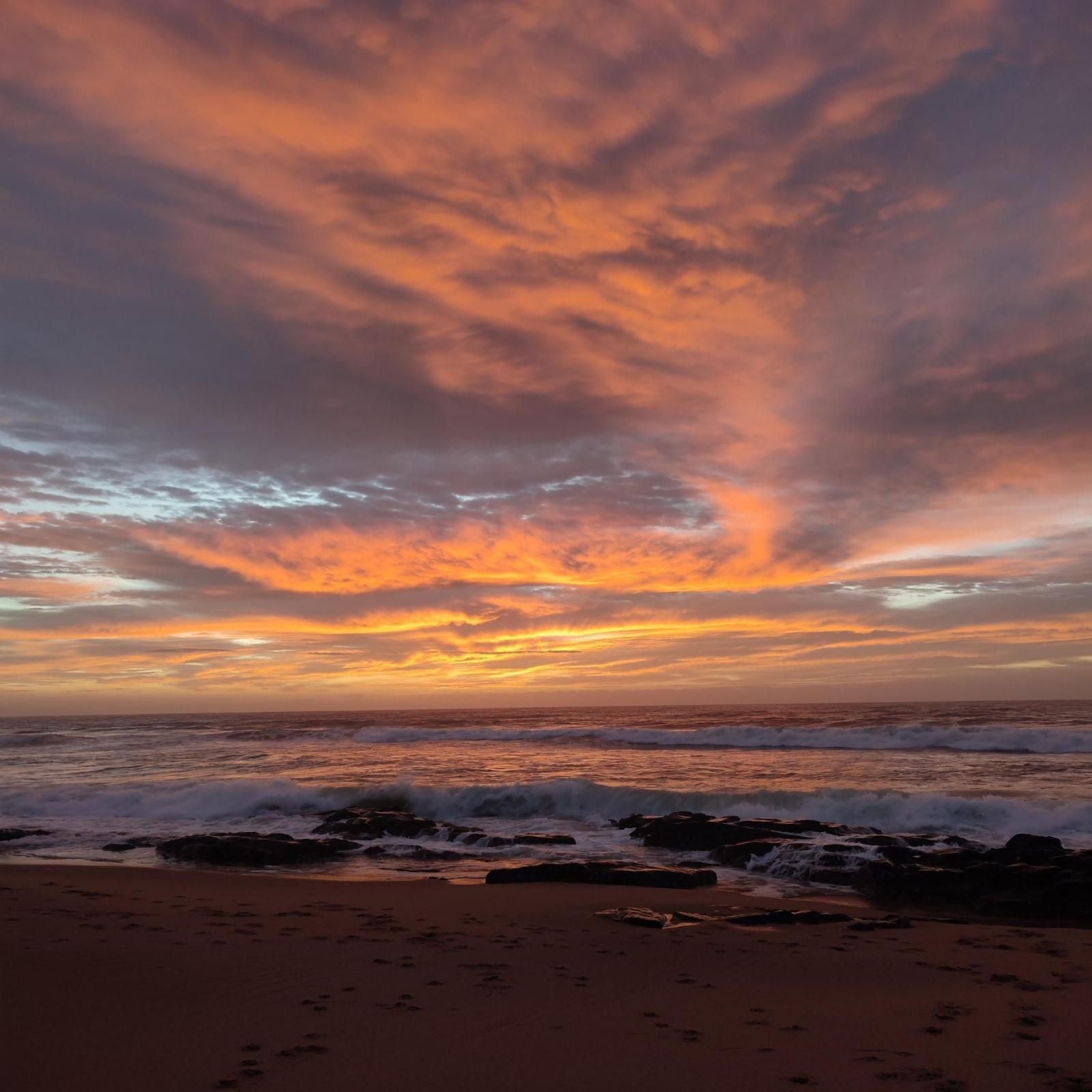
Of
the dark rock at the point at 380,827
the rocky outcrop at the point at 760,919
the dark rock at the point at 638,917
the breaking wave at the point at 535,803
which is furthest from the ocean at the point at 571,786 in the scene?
the dark rock at the point at 638,917

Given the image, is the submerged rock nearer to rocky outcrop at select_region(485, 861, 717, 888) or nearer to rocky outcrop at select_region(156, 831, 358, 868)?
rocky outcrop at select_region(485, 861, 717, 888)

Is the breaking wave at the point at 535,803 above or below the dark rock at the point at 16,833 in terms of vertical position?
below

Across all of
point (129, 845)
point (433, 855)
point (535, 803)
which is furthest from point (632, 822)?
point (129, 845)

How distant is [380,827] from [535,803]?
585cm

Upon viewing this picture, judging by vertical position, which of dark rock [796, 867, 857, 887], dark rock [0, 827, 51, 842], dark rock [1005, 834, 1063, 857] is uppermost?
dark rock [0, 827, 51, 842]

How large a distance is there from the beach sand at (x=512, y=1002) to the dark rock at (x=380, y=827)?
733 cm

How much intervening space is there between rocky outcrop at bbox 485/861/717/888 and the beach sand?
1803mm

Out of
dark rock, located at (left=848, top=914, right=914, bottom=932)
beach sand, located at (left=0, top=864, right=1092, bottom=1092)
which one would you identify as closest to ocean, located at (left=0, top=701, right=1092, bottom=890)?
dark rock, located at (left=848, top=914, right=914, bottom=932)

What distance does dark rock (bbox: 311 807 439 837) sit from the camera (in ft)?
58.3

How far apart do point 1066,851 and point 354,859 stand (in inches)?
499

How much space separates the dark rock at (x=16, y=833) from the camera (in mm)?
16969

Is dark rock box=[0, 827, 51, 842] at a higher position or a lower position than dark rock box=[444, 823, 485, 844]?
higher

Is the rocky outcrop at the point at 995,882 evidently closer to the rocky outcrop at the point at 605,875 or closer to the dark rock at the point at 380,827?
the rocky outcrop at the point at 605,875

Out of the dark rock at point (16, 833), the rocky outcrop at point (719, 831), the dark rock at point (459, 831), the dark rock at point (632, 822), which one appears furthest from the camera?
the dark rock at point (632, 822)
